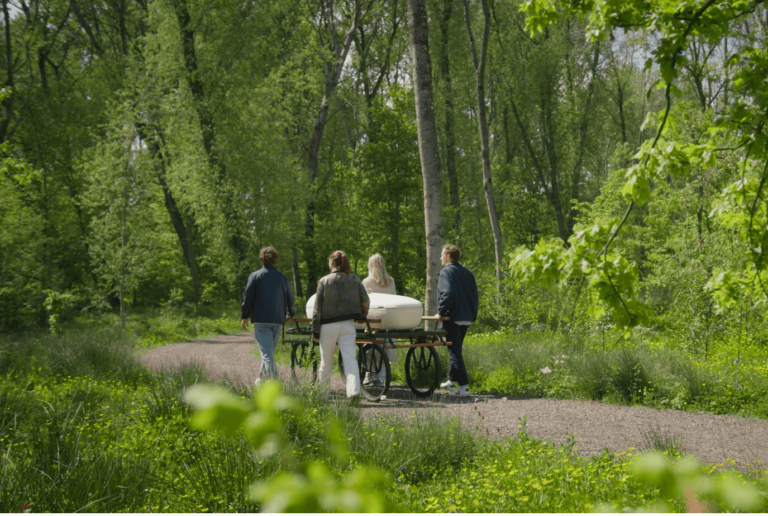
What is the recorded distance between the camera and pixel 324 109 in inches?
1033

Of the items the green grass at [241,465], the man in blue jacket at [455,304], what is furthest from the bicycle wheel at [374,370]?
the green grass at [241,465]

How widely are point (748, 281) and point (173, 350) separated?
14.8 m

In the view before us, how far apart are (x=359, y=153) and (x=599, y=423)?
1743cm

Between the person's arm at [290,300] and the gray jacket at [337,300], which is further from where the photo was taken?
the person's arm at [290,300]

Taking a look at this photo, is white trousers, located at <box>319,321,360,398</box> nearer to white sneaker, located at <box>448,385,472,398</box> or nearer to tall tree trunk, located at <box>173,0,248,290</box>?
white sneaker, located at <box>448,385,472,398</box>

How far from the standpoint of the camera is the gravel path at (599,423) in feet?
18.4

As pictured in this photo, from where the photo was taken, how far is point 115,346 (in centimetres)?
1124

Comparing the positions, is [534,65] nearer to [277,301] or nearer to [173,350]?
[173,350]

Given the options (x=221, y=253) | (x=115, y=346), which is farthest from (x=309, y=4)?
(x=115, y=346)

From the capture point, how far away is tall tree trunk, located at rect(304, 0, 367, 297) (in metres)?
25.8

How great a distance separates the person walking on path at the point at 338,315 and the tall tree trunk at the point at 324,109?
64.1ft

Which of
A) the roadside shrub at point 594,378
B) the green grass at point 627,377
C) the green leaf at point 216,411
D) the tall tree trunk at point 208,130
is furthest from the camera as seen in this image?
the tall tree trunk at point 208,130

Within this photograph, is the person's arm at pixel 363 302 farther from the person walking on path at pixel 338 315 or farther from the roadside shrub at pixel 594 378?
the roadside shrub at pixel 594 378

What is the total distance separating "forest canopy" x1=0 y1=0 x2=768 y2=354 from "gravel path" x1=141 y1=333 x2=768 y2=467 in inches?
75.7
